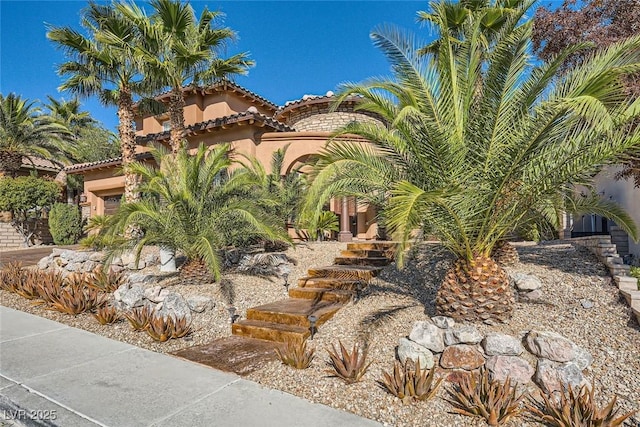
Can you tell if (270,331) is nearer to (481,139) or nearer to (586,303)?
(481,139)

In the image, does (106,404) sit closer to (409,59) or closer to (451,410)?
(451,410)

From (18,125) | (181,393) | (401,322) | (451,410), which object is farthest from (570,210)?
(18,125)

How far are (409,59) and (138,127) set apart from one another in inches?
867

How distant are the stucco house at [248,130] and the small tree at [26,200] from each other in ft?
6.11

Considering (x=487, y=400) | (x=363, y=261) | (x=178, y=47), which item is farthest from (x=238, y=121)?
(x=487, y=400)

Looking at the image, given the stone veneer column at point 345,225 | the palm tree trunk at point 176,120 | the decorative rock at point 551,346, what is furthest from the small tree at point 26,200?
the decorative rock at point 551,346

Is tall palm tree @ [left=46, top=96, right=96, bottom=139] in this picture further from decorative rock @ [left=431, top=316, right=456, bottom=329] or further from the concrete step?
decorative rock @ [left=431, top=316, right=456, bottom=329]

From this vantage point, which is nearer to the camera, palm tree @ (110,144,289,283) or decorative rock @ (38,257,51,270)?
palm tree @ (110,144,289,283)

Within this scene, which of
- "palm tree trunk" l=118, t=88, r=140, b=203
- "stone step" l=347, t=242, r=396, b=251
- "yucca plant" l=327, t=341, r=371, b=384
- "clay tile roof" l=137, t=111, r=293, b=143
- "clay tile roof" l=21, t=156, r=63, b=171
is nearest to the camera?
"yucca plant" l=327, t=341, r=371, b=384

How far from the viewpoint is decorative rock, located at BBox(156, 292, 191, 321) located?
23.0ft

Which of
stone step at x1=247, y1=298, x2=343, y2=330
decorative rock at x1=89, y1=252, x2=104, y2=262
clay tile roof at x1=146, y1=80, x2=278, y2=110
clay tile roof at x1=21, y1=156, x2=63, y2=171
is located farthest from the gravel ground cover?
clay tile roof at x1=21, y1=156, x2=63, y2=171

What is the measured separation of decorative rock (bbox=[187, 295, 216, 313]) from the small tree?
1831cm

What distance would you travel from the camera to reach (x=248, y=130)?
1495 cm

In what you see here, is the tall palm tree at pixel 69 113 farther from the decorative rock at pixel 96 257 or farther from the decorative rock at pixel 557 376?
the decorative rock at pixel 557 376
